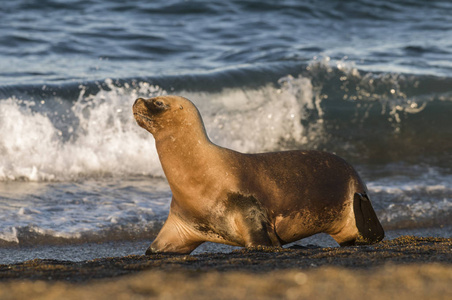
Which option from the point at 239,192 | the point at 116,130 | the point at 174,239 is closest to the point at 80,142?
the point at 116,130

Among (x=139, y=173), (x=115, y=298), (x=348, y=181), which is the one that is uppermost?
(x=115, y=298)

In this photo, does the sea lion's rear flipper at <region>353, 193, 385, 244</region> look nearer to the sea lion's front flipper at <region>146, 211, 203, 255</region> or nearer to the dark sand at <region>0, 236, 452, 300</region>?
the sea lion's front flipper at <region>146, 211, 203, 255</region>

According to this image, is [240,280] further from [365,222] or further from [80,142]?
[80,142]

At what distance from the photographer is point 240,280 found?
10.1 ft

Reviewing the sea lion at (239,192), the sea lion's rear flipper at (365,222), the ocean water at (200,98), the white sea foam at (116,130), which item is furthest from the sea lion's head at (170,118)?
the white sea foam at (116,130)

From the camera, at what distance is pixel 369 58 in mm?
13742

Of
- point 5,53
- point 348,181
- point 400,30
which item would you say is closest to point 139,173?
point 348,181

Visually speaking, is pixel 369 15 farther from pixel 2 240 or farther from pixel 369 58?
pixel 2 240

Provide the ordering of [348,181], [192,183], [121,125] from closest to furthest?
[192,183]
[348,181]
[121,125]

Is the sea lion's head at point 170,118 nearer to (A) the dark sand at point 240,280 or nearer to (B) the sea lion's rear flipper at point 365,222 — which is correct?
(B) the sea lion's rear flipper at point 365,222

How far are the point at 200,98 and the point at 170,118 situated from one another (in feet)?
19.9

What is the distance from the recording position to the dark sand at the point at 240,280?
289 centimetres

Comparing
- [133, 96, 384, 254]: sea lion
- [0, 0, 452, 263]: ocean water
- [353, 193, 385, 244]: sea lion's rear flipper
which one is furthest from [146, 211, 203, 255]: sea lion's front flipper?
[353, 193, 385, 244]: sea lion's rear flipper

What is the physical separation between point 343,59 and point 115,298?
35.9 feet
